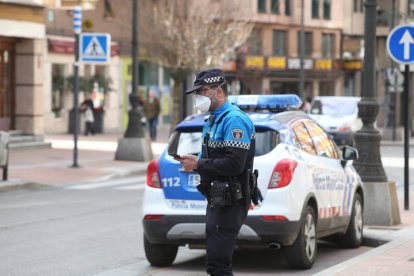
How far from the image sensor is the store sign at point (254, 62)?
5938 cm

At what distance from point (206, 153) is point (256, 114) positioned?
155 inches

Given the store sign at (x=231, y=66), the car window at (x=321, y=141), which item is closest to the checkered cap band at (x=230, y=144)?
the car window at (x=321, y=141)

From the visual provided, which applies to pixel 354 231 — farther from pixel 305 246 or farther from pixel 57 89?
pixel 57 89

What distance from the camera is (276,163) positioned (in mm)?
10609

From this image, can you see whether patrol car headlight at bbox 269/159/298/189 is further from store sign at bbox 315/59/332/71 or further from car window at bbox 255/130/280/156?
store sign at bbox 315/59/332/71

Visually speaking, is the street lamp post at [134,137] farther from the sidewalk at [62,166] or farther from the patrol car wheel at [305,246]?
the patrol car wheel at [305,246]

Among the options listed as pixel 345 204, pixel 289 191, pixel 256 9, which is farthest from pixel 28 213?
pixel 256 9

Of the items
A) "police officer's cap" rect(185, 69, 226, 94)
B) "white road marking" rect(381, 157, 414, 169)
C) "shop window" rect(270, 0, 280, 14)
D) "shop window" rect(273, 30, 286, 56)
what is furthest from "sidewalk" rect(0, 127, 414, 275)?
"shop window" rect(273, 30, 286, 56)

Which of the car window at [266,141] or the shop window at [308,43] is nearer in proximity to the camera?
the car window at [266,141]

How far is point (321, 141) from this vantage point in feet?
39.8

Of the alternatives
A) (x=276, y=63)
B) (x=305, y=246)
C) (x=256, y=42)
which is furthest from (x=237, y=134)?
(x=276, y=63)

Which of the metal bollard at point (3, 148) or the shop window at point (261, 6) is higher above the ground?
the shop window at point (261, 6)

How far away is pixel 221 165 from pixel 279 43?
57.3 m

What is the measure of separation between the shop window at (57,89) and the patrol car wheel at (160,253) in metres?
33.1
